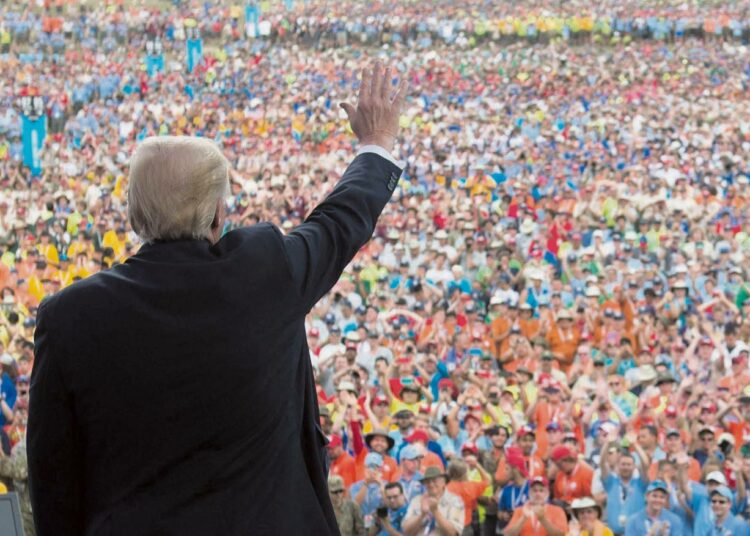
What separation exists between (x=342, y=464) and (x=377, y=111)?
4.08 m

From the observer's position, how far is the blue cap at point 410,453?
207 inches

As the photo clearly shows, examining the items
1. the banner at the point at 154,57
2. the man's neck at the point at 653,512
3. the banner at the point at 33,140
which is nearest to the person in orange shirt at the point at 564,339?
the man's neck at the point at 653,512

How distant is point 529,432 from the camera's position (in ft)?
17.9

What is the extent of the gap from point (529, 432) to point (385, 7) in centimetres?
1478

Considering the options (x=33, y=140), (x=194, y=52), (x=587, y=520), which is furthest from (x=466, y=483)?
(x=194, y=52)

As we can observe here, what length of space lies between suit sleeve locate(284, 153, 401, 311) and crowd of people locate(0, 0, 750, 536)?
478 mm

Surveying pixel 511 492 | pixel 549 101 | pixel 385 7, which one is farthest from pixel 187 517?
pixel 385 7

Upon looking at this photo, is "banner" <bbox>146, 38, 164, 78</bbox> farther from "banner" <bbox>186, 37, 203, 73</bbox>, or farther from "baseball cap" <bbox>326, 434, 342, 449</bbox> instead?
"baseball cap" <bbox>326, 434, 342, 449</bbox>

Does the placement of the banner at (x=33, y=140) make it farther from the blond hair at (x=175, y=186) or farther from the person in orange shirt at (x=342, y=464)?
the blond hair at (x=175, y=186)

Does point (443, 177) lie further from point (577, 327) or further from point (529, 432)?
point (529, 432)

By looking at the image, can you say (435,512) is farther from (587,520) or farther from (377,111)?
(377,111)

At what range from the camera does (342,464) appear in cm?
541

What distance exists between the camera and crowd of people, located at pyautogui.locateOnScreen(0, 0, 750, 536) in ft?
17.2

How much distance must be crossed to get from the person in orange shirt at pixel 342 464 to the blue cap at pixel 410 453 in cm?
24
